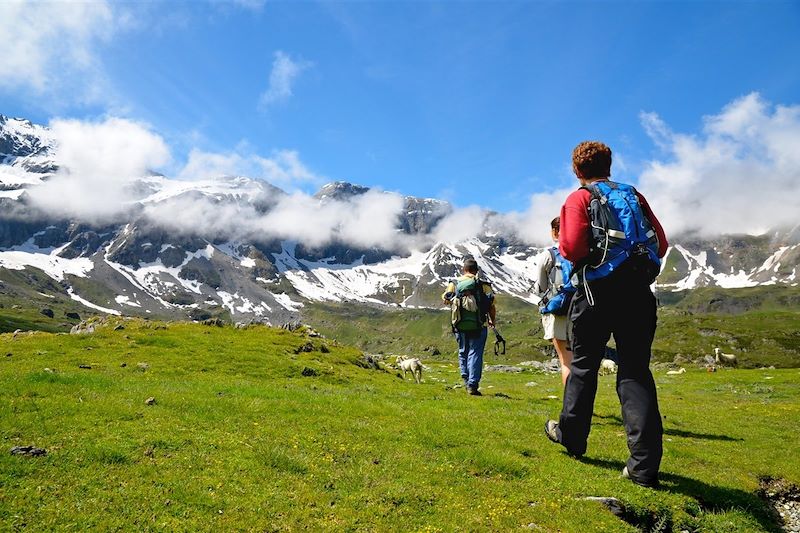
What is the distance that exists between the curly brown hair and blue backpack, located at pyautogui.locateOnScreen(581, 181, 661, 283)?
850 millimetres

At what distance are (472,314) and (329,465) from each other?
10512 mm

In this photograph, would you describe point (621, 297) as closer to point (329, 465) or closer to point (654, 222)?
point (654, 222)

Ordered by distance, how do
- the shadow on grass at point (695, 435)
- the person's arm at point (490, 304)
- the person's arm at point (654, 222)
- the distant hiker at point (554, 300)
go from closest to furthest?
the person's arm at point (654, 222) → the distant hiker at point (554, 300) → the shadow on grass at point (695, 435) → the person's arm at point (490, 304)

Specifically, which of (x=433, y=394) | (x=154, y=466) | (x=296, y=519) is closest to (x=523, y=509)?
(x=296, y=519)

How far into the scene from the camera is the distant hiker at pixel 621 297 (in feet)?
27.9

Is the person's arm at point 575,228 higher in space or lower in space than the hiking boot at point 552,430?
higher

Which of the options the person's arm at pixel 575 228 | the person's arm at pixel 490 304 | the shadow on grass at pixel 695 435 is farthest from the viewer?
the person's arm at pixel 490 304

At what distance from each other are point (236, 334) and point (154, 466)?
25.6 meters

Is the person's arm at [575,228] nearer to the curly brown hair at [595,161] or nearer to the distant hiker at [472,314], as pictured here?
the curly brown hair at [595,161]

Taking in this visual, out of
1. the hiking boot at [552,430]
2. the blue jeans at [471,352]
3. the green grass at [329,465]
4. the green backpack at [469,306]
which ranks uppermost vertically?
the green backpack at [469,306]

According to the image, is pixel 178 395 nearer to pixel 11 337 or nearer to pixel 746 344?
pixel 11 337

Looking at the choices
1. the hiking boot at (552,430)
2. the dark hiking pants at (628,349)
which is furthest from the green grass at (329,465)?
the dark hiking pants at (628,349)

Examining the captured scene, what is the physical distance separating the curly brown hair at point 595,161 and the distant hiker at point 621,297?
18.7 inches

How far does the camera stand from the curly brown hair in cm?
949
